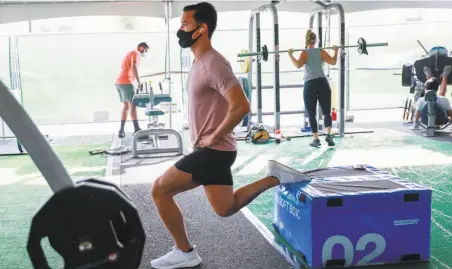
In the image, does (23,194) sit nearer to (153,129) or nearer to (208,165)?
(153,129)

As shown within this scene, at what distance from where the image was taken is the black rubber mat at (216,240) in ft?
9.83

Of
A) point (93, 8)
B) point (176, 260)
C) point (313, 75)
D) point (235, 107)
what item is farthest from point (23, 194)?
point (93, 8)

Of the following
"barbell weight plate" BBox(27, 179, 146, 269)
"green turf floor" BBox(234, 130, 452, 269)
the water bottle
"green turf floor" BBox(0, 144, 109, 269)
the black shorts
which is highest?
"barbell weight plate" BBox(27, 179, 146, 269)

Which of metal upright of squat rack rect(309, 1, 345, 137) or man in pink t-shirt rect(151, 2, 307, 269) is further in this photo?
metal upright of squat rack rect(309, 1, 345, 137)

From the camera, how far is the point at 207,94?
8.82ft

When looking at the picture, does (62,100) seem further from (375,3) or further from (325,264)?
A: (325,264)

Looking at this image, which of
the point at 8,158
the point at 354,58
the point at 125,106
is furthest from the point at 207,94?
the point at 354,58

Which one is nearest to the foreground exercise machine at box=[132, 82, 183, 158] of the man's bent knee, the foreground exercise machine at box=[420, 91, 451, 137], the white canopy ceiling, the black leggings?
the white canopy ceiling

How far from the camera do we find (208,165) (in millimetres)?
2697

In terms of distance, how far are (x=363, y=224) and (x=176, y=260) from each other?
40.7 inches

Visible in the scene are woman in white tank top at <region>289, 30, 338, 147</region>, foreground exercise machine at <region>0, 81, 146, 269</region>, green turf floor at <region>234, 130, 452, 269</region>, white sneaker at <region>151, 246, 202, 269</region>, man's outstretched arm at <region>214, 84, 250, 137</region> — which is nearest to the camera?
foreground exercise machine at <region>0, 81, 146, 269</region>

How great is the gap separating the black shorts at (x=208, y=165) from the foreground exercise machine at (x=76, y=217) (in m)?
1.58

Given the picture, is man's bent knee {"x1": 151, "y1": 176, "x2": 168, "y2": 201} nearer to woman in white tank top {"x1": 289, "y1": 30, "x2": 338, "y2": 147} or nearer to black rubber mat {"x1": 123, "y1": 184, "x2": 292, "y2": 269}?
A: black rubber mat {"x1": 123, "y1": 184, "x2": 292, "y2": 269}

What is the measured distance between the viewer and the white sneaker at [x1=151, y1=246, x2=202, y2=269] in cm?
292
